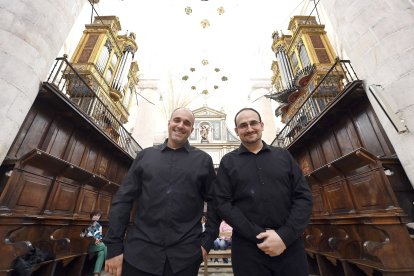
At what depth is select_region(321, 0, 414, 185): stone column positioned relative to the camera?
101 inches

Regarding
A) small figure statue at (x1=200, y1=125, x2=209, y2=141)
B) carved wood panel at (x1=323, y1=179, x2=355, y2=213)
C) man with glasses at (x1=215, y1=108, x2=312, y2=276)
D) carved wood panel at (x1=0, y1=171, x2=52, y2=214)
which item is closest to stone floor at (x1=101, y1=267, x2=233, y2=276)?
carved wood panel at (x1=0, y1=171, x2=52, y2=214)

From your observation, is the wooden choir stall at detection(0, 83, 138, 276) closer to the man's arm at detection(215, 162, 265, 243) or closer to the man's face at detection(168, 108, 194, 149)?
the man's face at detection(168, 108, 194, 149)

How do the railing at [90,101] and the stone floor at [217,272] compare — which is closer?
the stone floor at [217,272]

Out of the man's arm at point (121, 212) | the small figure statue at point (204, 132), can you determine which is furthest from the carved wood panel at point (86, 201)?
the small figure statue at point (204, 132)

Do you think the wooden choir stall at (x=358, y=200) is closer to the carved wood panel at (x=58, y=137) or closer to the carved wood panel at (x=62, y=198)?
the carved wood panel at (x=62, y=198)

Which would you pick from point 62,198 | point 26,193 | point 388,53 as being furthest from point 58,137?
point 388,53

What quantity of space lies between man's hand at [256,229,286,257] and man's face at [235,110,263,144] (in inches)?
26.7

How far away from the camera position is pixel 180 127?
163 centimetres

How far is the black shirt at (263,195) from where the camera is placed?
50.6 inches

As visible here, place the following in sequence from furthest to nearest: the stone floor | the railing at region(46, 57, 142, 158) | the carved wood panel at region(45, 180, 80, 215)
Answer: the railing at region(46, 57, 142, 158) < the stone floor < the carved wood panel at region(45, 180, 80, 215)

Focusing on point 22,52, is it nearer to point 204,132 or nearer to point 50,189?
point 50,189

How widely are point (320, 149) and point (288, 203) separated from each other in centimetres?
482

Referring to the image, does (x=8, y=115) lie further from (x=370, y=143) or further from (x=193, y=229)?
(x=370, y=143)

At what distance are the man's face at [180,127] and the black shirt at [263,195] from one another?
41 cm
